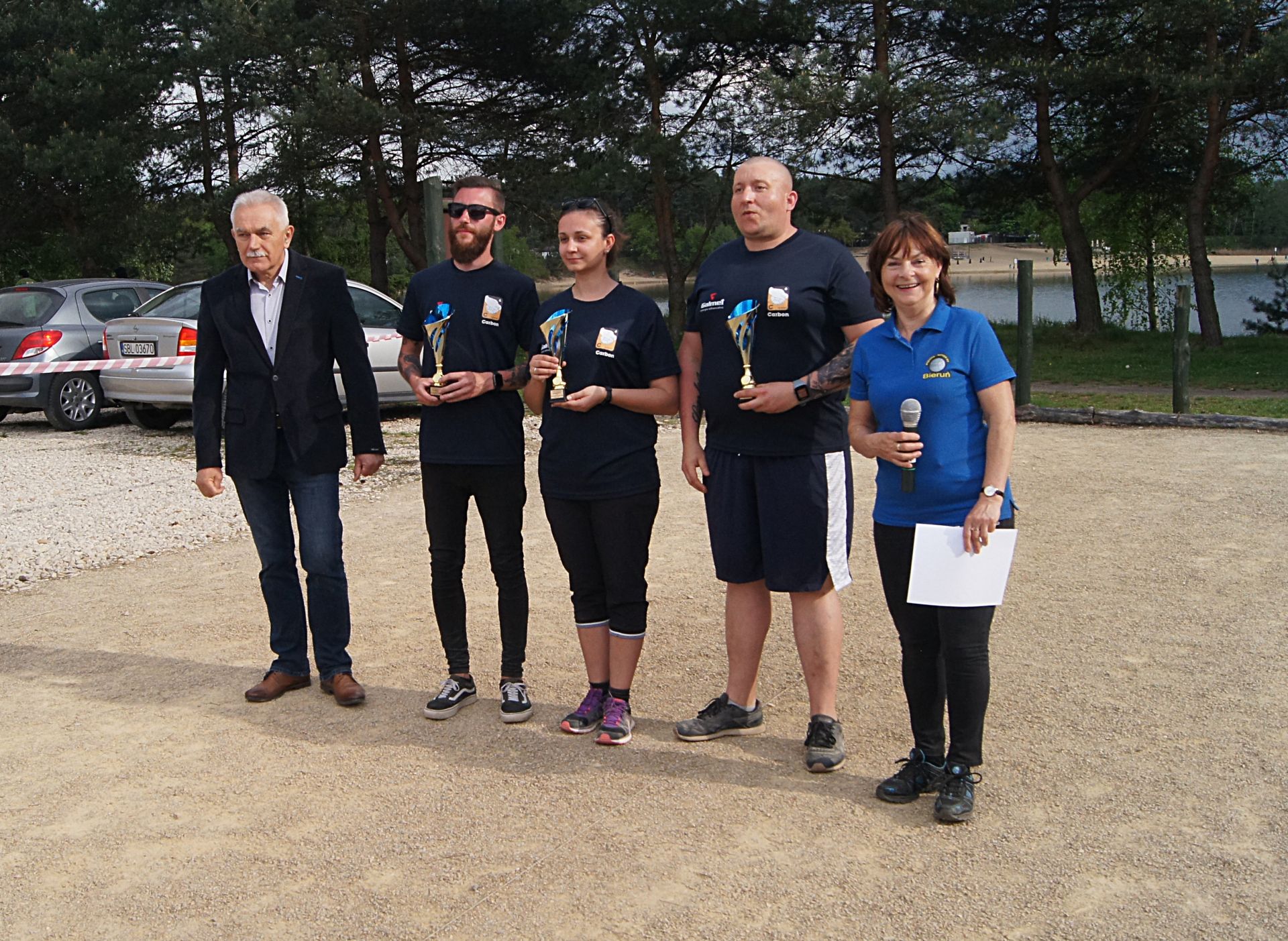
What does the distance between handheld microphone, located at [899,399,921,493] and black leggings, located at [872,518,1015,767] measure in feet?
0.53

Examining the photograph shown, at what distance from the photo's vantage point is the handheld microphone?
3.66 metres

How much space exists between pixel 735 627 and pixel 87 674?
9.34 ft

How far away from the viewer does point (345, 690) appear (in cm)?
493

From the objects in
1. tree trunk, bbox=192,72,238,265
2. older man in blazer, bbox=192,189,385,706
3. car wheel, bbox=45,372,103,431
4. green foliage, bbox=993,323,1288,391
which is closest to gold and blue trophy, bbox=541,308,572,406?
older man in blazer, bbox=192,189,385,706

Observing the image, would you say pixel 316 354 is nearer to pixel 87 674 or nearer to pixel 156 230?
pixel 87 674

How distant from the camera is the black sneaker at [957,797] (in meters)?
3.70

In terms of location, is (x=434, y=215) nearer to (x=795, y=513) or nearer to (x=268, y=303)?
(x=268, y=303)

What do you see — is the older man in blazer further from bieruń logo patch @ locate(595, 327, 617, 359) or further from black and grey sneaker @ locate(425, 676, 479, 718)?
bieruń logo patch @ locate(595, 327, 617, 359)

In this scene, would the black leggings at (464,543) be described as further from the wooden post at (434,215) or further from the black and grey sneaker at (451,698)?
the wooden post at (434,215)

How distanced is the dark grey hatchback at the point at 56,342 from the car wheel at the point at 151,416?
23.5 inches

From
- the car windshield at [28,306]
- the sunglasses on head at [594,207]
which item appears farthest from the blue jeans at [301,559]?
the car windshield at [28,306]

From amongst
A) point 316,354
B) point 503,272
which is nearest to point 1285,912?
point 503,272

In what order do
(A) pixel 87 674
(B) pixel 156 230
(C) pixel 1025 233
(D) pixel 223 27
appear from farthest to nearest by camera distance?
(C) pixel 1025 233
(B) pixel 156 230
(D) pixel 223 27
(A) pixel 87 674

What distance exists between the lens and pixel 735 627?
4469 mm
